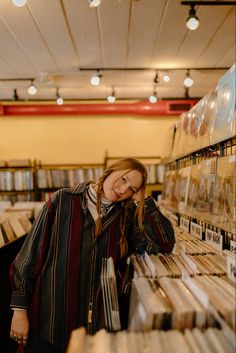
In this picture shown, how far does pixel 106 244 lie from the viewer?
1.23 meters

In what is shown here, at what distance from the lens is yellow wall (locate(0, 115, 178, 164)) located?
5.34 metres

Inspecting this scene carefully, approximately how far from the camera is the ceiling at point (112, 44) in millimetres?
2340

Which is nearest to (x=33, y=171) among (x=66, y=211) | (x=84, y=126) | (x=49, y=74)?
(x=84, y=126)

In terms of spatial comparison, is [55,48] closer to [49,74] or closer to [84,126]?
[49,74]

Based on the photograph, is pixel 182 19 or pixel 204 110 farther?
pixel 182 19

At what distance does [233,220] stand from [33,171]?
4.45 metres

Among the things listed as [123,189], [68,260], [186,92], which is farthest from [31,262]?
[186,92]

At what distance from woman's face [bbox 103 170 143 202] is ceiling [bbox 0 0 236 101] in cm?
158

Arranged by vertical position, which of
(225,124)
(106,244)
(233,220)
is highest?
(225,124)

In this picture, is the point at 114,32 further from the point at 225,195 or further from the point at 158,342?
the point at 158,342

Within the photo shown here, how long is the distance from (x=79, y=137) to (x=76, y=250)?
4303 millimetres

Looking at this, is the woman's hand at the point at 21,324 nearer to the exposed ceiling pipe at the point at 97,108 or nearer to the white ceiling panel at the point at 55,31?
the white ceiling panel at the point at 55,31

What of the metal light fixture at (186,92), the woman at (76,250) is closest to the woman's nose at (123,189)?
the woman at (76,250)

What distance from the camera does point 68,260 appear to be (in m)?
1.20
